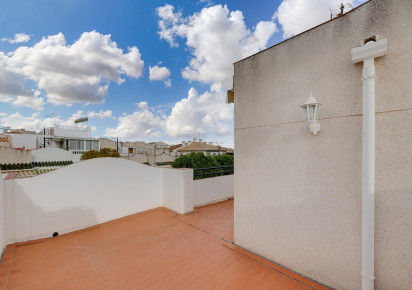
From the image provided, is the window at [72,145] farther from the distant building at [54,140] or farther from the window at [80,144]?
the window at [80,144]

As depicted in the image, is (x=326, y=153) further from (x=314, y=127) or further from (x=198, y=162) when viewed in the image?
(x=198, y=162)

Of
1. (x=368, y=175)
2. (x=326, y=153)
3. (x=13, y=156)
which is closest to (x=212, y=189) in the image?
(x=326, y=153)

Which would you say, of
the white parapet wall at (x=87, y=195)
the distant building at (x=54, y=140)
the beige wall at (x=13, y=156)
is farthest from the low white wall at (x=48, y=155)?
the white parapet wall at (x=87, y=195)

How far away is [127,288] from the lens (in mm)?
3078

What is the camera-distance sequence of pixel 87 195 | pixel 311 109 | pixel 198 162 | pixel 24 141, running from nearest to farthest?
pixel 311 109 → pixel 87 195 → pixel 198 162 → pixel 24 141

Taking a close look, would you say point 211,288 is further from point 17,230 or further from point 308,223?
point 17,230

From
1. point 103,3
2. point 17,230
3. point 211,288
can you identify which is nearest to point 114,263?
point 211,288

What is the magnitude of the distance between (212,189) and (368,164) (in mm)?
6318

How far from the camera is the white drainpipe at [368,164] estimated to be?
7.84 feet

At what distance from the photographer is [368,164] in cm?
242

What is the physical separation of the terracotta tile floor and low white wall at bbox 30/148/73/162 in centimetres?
2715

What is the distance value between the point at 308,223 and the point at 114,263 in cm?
416

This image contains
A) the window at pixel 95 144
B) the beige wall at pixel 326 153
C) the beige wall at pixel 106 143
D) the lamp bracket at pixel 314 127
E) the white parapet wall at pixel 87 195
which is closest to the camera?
the beige wall at pixel 326 153

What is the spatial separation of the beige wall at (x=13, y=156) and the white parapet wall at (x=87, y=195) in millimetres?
20712
